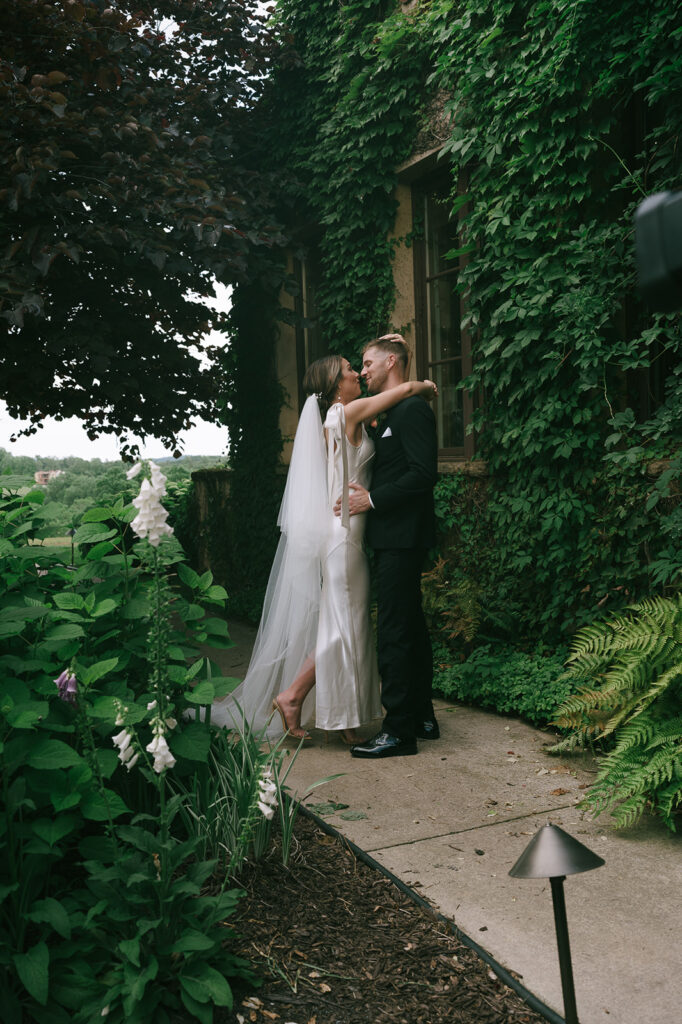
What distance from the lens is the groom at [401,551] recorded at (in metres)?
4.50

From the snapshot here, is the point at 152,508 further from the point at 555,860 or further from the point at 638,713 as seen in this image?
the point at 638,713

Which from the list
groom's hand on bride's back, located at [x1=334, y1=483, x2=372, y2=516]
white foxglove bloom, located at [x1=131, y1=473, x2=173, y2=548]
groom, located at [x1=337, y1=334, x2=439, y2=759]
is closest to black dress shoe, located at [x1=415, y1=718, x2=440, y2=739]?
groom, located at [x1=337, y1=334, x2=439, y2=759]

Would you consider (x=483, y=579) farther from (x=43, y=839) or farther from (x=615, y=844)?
(x=43, y=839)

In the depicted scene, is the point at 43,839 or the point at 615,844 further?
the point at 615,844

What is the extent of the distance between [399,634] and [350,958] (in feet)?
6.92

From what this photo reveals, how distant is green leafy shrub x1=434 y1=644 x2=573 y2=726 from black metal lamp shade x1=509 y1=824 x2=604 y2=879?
283 centimetres

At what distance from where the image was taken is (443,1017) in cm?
230

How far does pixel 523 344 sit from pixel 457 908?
3.32 meters

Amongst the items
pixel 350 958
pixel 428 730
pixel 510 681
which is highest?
pixel 510 681

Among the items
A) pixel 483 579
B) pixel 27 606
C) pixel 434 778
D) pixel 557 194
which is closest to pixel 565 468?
pixel 483 579

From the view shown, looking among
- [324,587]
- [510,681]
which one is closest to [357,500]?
[324,587]

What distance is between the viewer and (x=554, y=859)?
1801mm

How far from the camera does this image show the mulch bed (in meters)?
2.33

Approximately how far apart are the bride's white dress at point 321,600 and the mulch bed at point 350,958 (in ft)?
5.34
